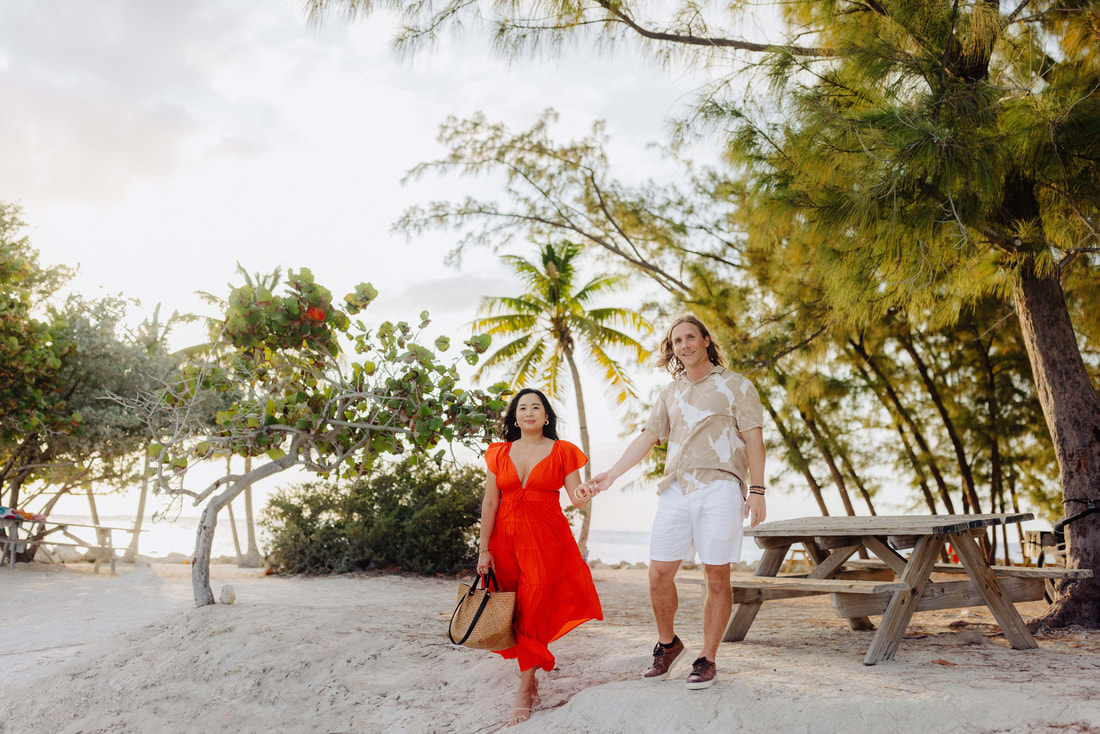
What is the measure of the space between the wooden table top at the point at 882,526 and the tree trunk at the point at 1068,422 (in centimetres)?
137

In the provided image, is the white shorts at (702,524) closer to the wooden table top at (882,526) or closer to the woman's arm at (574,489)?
the woman's arm at (574,489)

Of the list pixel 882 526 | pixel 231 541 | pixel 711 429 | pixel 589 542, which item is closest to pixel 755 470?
pixel 711 429

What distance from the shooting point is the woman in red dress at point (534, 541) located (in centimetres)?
380

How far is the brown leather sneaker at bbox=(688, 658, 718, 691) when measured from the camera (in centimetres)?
352

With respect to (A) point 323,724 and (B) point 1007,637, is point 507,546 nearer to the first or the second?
(A) point 323,724

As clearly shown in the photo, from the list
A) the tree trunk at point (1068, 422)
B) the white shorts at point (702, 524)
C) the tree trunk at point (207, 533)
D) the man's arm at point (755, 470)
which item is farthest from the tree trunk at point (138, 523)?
the tree trunk at point (1068, 422)

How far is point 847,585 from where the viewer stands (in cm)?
426

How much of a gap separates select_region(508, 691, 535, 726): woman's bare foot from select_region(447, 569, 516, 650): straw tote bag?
26 centimetres

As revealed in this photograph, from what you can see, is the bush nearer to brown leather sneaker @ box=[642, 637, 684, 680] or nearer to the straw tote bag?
the straw tote bag

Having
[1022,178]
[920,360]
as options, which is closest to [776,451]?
[920,360]

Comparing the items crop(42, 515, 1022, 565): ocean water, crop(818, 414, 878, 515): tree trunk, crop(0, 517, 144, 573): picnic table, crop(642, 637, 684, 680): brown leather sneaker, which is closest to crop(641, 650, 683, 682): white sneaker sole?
crop(642, 637, 684, 680): brown leather sneaker

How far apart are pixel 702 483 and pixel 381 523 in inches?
337

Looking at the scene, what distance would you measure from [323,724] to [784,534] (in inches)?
121

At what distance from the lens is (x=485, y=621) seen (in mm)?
3709
